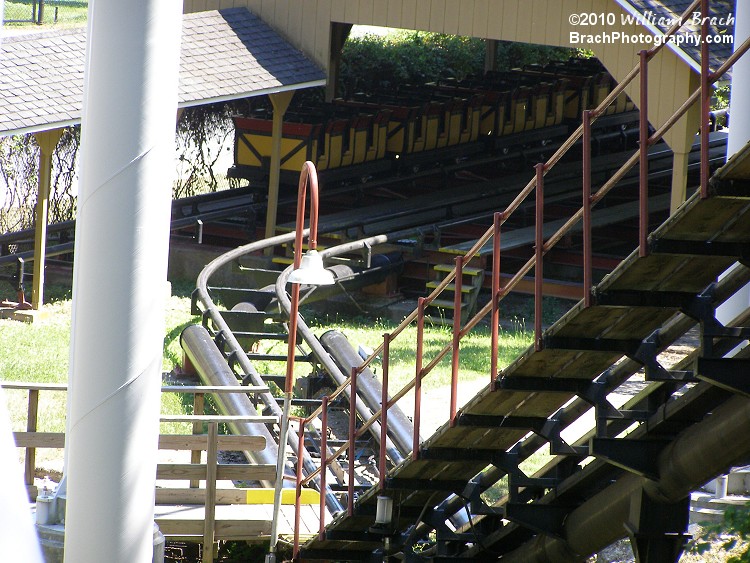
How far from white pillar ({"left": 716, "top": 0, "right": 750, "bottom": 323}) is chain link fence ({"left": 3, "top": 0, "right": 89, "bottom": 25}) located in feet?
107

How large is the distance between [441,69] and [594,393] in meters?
25.3

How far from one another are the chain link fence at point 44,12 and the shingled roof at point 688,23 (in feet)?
89.9

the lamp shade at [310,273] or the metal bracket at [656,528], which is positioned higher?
the lamp shade at [310,273]

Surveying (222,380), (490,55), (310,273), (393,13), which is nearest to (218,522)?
(310,273)

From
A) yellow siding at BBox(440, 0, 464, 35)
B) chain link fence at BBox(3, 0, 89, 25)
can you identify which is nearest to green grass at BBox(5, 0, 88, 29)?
chain link fence at BBox(3, 0, 89, 25)

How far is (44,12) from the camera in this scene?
1622 inches

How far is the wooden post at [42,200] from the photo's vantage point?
14.3 meters

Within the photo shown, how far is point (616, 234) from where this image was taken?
59.8 ft

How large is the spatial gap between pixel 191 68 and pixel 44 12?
2737 centimetres

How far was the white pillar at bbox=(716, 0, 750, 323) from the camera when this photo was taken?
8203 mm

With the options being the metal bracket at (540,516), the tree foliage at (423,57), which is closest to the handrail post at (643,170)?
the metal bracket at (540,516)

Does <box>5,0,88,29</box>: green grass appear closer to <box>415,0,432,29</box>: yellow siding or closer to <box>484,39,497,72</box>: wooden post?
<box>484,39,497,72</box>: wooden post

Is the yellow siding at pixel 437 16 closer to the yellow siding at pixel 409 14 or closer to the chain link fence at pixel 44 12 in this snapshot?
the yellow siding at pixel 409 14

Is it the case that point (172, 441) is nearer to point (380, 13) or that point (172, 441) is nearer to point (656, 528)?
point (656, 528)
